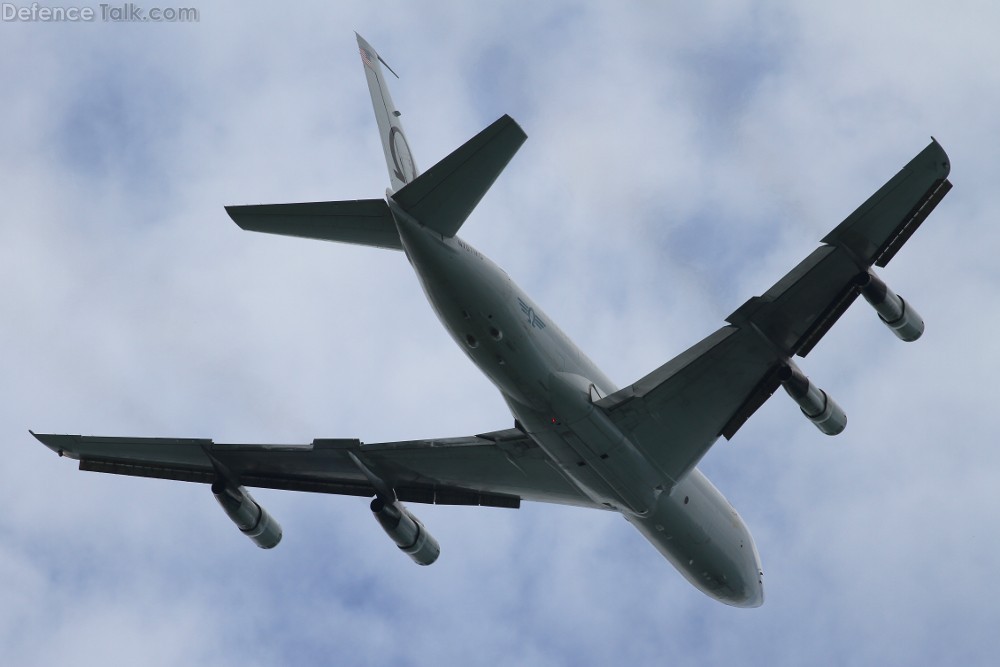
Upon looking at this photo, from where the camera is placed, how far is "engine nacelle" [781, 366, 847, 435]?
90.9ft

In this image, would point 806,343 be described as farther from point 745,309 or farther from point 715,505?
point 715,505

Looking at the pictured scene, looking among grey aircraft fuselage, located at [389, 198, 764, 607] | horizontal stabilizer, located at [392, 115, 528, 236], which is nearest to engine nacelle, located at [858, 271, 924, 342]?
grey aircraft fuselage, located at [389, 198, 764, 607]

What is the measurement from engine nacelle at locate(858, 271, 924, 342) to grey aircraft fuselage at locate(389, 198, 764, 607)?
20.3 ft

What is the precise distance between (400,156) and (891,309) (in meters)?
11.5

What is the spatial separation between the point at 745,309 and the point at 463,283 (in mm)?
6687

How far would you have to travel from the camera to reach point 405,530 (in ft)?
104

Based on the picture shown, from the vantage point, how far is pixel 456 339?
81.9ft

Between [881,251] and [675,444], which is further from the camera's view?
[675,444]

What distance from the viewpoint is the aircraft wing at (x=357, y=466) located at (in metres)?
30.2

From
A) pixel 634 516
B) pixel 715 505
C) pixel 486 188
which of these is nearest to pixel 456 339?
pixel 486 188

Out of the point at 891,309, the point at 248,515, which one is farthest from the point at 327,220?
the point at 891,309

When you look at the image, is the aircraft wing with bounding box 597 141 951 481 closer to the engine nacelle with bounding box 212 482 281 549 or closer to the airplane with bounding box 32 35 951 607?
the airplane with bounding box 32 35 951 607

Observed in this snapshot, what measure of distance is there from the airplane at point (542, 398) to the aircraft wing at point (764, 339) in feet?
0.11

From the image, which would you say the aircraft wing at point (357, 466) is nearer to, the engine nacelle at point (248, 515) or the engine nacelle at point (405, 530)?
the engine nacelle at point (248, 515)
